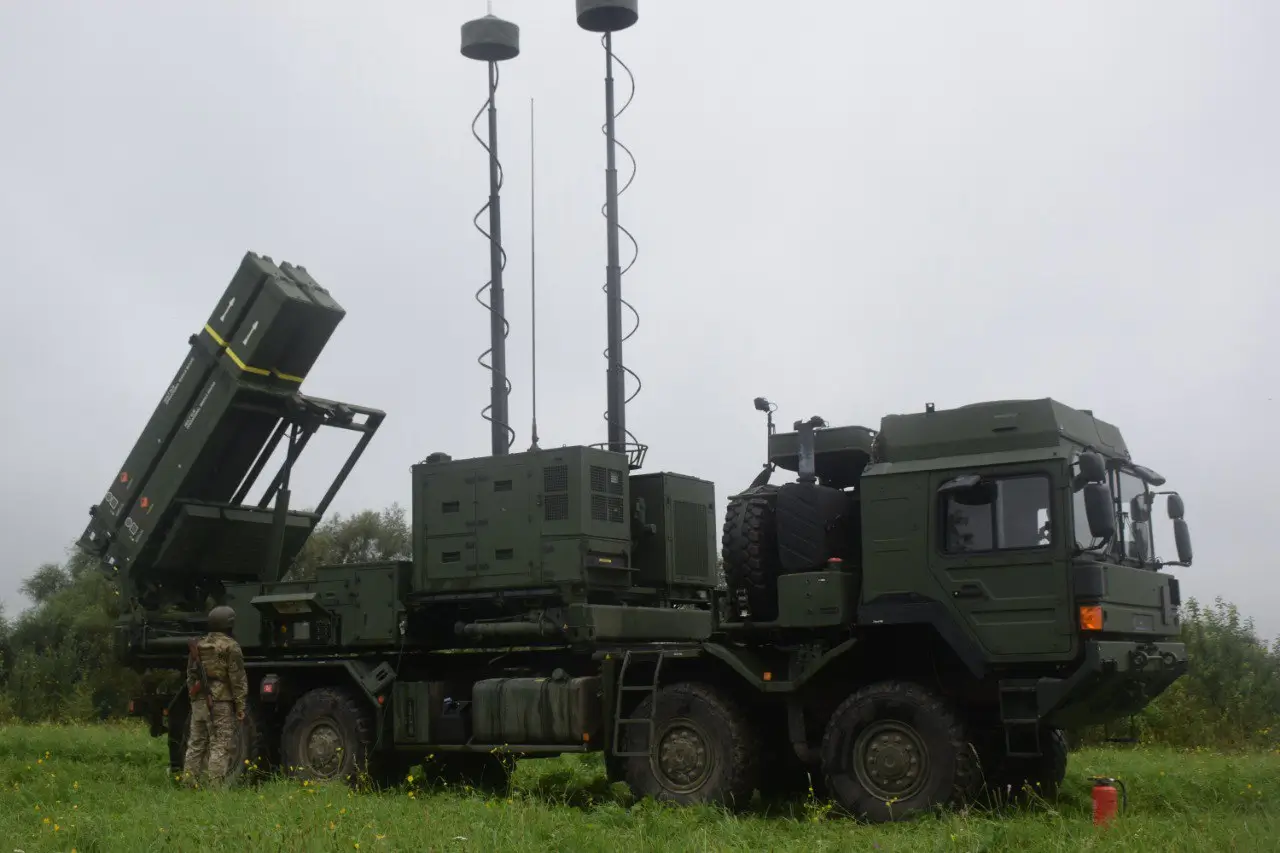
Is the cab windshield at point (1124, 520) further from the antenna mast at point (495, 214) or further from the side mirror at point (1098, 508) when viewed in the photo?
the antenna mast at point (495, 214)

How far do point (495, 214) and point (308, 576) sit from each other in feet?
16.4

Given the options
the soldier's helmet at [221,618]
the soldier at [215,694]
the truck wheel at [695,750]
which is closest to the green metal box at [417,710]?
the soldier at [215,694]

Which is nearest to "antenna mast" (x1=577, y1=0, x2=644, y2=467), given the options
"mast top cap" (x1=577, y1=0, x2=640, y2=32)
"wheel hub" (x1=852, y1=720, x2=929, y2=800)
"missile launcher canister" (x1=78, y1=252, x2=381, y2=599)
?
"mast top cap" (x1=577, y1=0, x2=640, y2=32)

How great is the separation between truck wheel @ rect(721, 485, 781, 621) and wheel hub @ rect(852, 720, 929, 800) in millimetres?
1266

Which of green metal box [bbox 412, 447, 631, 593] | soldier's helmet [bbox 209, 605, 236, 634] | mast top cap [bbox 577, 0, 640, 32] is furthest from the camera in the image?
mast top cap [bbox 577, 0, 640, 32]

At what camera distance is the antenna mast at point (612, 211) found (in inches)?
574

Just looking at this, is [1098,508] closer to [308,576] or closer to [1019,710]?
[1019,710]

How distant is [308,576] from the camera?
1409 cm

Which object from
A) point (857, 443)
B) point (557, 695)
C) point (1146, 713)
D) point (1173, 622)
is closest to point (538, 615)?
point (557, 695)

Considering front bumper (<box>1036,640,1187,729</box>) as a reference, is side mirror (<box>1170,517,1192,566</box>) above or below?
above

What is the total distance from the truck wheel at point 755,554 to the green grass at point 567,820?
62.4 inches

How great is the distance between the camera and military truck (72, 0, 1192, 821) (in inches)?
381

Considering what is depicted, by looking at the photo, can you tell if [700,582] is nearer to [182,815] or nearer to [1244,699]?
[182,815]

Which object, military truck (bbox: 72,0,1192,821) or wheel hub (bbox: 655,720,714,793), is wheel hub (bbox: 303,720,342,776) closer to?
military truck (bbox: 72,0,1192,821)
